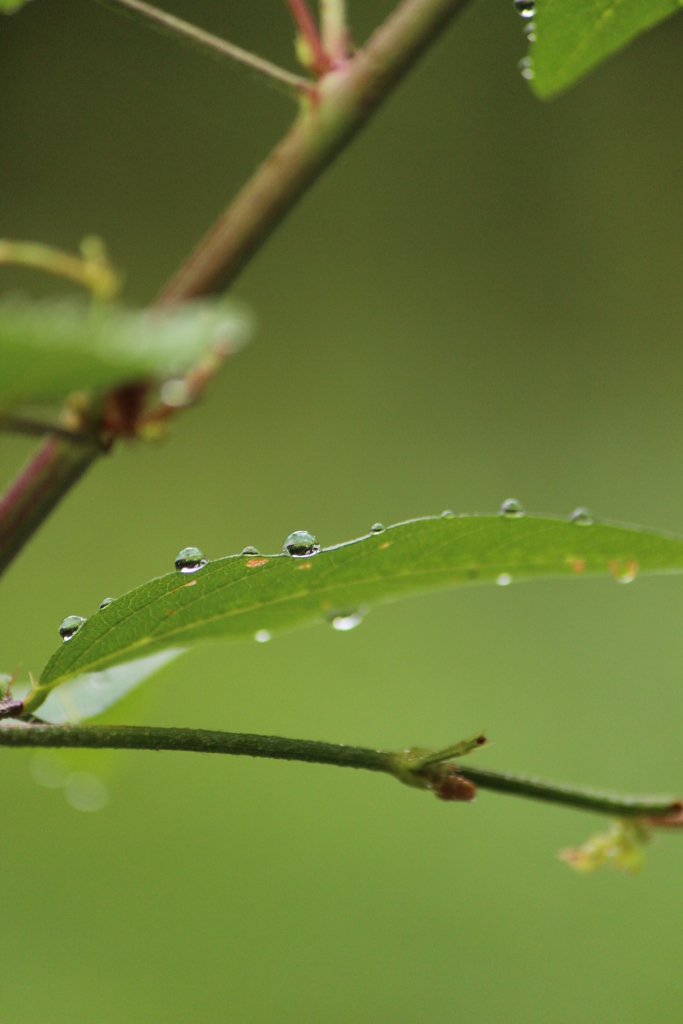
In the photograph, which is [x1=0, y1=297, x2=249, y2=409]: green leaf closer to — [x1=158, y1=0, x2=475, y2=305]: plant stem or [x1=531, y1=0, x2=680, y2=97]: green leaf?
[x1=158, y1=0, x2=475, y2=305]: plant stem

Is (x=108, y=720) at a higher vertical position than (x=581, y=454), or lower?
lower

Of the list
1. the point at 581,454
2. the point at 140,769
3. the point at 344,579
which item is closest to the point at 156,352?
the point at 344,579

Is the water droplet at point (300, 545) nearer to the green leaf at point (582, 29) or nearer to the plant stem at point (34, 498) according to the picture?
the plant stem at point (34, 498)

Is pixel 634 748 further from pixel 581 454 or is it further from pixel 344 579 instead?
pixel 344 579

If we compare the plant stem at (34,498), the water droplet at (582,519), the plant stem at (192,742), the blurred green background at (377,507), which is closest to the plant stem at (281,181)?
the plant stem at (34,498)

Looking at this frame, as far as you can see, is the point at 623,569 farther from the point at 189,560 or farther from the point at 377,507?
the point at 377,507

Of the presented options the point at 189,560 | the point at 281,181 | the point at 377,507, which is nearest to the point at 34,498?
the point at 189,560
